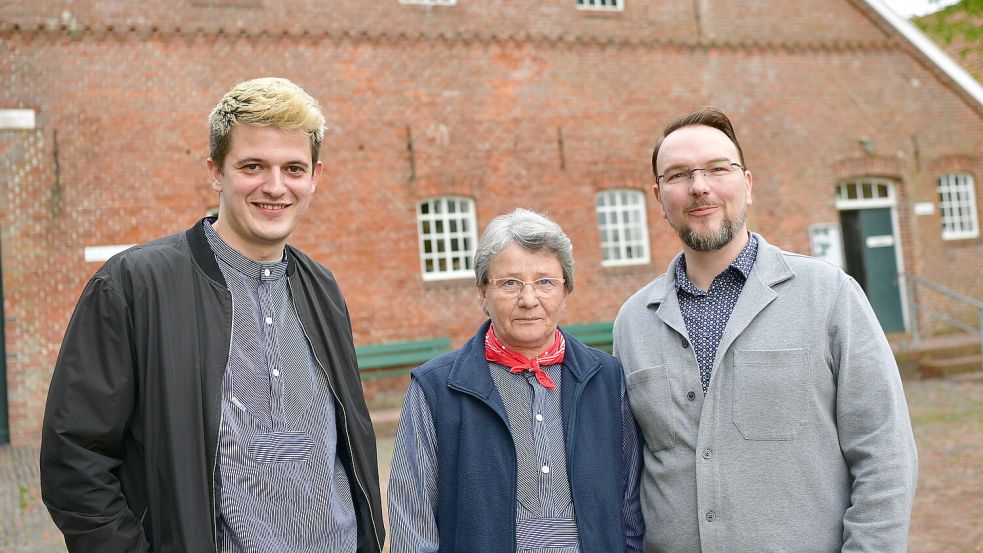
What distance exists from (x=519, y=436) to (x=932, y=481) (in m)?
5.95

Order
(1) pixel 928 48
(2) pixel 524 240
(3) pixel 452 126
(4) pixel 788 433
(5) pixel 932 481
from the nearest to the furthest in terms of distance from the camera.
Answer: (4) pixel 788 433
(2) pixel 524 240
(5) pixel 932 481
(3) pixel 452 126
(1) pixel 928 48

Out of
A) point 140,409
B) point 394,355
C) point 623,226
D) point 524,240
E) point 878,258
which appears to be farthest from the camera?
point 878,258

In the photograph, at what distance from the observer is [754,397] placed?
8.37ft

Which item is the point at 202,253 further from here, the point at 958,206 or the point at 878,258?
the point at 958,206

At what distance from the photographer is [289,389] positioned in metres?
2.61

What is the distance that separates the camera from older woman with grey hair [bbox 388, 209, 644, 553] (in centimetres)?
254

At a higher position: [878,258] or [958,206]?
[958,206]

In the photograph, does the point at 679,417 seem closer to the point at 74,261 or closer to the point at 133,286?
the point at 133,286

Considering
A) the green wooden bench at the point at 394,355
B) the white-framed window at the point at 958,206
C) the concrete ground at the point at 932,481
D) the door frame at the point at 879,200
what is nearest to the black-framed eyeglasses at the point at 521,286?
the concrete ground at the point at 932,481

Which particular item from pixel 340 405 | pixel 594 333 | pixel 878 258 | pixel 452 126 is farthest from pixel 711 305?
pixel 878 258

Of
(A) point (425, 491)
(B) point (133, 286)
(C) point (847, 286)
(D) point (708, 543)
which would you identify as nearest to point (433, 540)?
(A) point (425, 491)

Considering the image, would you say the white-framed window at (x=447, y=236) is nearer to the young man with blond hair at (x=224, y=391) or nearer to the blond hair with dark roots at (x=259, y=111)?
the young man with blond hair at (x=224, y=391)

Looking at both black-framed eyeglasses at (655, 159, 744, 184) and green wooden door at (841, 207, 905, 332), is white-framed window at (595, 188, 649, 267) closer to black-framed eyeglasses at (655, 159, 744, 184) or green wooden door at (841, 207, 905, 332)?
green wooden door at (841, 207, 905, 332)

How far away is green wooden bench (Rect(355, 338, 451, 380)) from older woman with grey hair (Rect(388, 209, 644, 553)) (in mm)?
9495
